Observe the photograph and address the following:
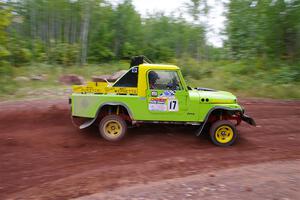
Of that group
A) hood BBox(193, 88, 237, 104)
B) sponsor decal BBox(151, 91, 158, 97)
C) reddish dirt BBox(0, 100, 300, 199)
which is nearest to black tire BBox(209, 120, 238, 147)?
reddish dirt BBox(0, 100, 300, 199)

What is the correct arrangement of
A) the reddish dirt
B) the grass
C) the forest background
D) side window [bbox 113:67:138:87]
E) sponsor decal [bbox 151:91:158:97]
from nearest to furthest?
1. the reddish dirt
2. sponsor decal [bbox 151:91:158:97]
3. side window [bbox 113:67:138:87]
4. the grass
5. the forest background

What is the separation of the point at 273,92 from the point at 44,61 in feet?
52.6

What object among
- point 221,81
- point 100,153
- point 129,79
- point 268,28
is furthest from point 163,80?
point 268,28

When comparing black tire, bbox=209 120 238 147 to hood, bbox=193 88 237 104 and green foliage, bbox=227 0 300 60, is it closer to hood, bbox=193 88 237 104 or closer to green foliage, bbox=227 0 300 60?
hood, bbox=193 88 237 104

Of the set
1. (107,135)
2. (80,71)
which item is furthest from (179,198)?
(80,71)

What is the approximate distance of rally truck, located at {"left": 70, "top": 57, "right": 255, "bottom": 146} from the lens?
7.43 metres

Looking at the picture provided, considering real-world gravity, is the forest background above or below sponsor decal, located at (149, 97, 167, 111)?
above

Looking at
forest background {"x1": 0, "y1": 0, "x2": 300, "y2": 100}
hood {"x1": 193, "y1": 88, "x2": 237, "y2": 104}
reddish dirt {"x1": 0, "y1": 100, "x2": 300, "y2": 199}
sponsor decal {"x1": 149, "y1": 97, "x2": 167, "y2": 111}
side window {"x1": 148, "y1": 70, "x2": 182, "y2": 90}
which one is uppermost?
forest background {"x1": 0, "y1": 0, "x2": 300, "y2": 100}

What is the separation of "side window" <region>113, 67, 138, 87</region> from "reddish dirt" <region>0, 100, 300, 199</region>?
4.08 feet

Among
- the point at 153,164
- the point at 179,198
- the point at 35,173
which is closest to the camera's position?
the point at 179,198

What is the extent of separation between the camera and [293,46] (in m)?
16.5

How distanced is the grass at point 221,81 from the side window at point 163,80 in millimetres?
5683

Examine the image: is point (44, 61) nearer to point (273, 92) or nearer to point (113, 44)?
point (113, 44)

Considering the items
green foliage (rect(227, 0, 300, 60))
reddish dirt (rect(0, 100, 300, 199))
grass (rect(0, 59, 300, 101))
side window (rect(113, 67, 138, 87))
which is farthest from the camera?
green foliage (rect(227, 0, 300, 60))
